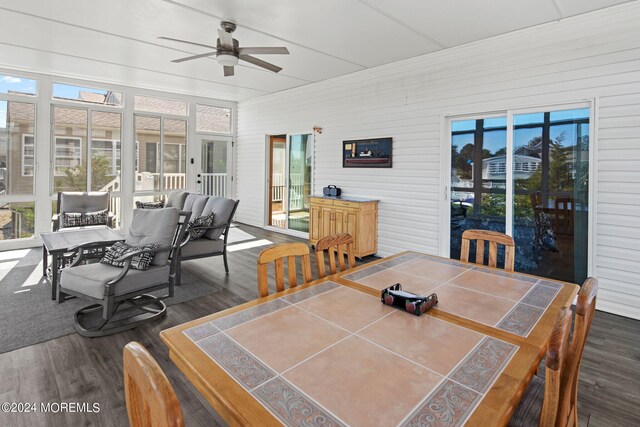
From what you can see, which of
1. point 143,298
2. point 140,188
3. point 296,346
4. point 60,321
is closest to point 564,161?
point 296,346

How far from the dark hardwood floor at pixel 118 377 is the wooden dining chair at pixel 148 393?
1395mm

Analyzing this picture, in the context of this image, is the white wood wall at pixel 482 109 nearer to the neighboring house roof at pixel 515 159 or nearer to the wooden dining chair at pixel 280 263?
the neighboring house roof at pixel 515 159

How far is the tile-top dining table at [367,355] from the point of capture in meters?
0.98

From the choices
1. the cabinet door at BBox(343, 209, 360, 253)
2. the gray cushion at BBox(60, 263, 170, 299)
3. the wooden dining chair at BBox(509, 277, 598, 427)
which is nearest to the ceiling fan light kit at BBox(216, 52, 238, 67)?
the gray cushion at BBox(60, 263, 170, 299)

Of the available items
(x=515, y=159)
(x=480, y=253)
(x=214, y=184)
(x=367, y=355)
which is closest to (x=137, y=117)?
(x=214, y=184)

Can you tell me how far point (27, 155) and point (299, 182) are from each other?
492 centimetres

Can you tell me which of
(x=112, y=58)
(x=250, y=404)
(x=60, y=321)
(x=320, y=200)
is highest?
(x=112, y=58)

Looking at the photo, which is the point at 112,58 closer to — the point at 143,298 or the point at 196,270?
the point at 196,270

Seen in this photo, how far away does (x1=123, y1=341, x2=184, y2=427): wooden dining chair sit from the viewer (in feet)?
2.33

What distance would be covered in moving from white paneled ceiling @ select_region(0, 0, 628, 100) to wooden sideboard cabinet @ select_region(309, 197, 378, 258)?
2230mm

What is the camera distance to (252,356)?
4.04 feet

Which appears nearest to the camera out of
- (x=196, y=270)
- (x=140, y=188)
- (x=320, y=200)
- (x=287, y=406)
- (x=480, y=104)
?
(x=287, y=406)

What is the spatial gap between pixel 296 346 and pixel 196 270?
4.06 m

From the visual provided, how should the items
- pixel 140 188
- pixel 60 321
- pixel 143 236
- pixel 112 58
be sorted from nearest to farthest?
pixel 60 321
pixel 143 236
pixel 112 58
pixel 140 188
